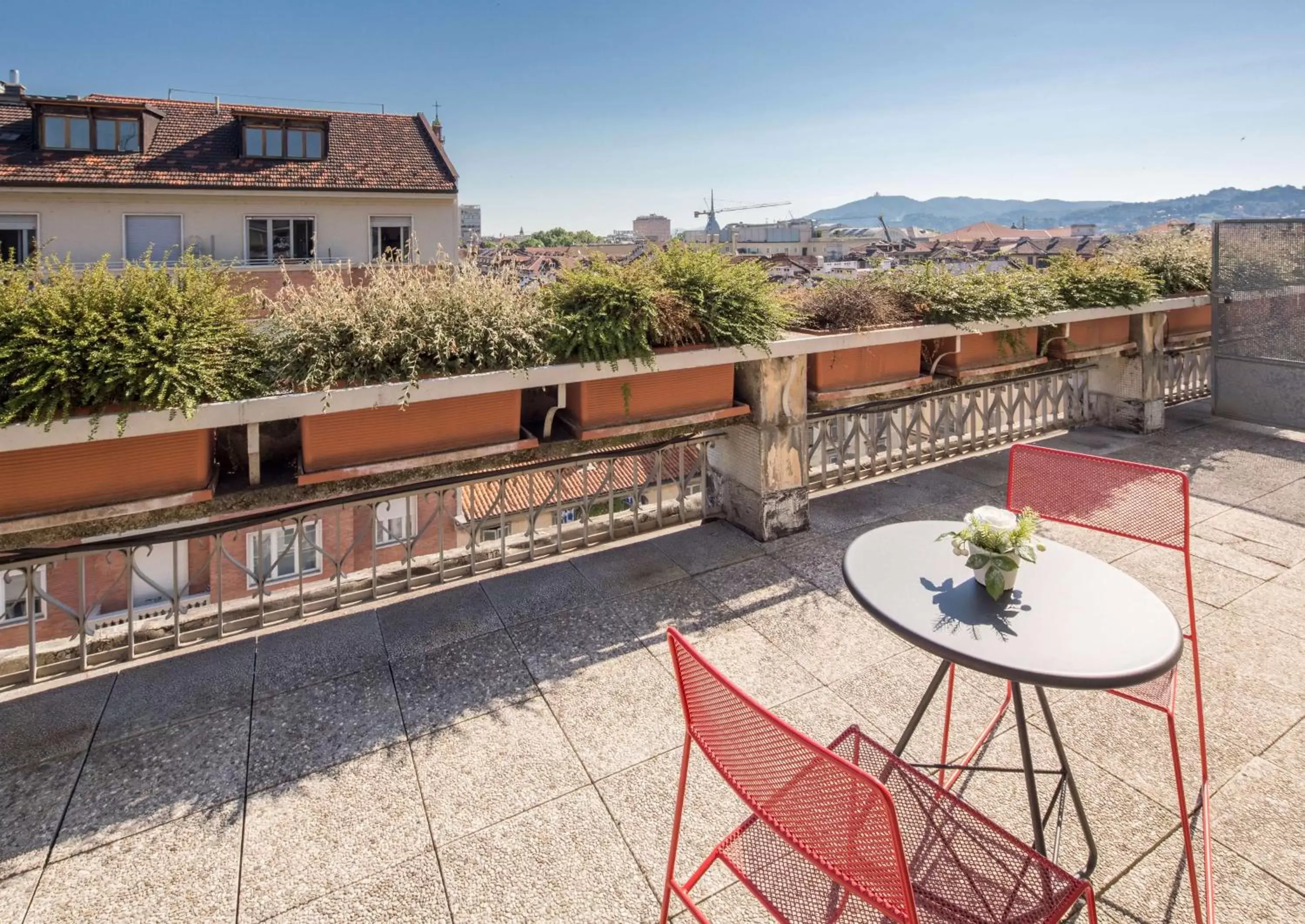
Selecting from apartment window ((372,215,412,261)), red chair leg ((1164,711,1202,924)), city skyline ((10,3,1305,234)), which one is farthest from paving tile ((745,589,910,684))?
apartment window ((372,215,412,261))

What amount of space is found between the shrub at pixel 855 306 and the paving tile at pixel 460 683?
113 inches

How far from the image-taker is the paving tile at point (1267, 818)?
6.33 ft

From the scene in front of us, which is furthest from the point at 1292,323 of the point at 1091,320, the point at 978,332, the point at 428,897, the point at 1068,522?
the point at 428,897

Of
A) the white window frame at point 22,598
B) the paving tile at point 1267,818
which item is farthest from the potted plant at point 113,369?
the paving tile at point 1267,818

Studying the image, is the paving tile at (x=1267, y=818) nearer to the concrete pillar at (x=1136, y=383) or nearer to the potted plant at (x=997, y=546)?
the potted plant at (x=997, y=546)

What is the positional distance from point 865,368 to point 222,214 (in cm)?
2084

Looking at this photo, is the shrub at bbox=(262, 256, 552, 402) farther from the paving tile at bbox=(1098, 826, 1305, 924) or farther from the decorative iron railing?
the decorative iron railing

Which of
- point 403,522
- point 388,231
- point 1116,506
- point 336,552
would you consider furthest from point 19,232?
point 1116,506

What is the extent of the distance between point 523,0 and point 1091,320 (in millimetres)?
12533

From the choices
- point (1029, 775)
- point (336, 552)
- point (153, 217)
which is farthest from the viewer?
point (153, 217)

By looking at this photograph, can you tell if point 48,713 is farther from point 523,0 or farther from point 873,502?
point 523,0

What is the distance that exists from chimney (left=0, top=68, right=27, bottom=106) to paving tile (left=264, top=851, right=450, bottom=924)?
2601 centimetres

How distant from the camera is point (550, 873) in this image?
1918 millimetres

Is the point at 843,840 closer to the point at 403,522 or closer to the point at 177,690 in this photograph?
the point at 177,690
